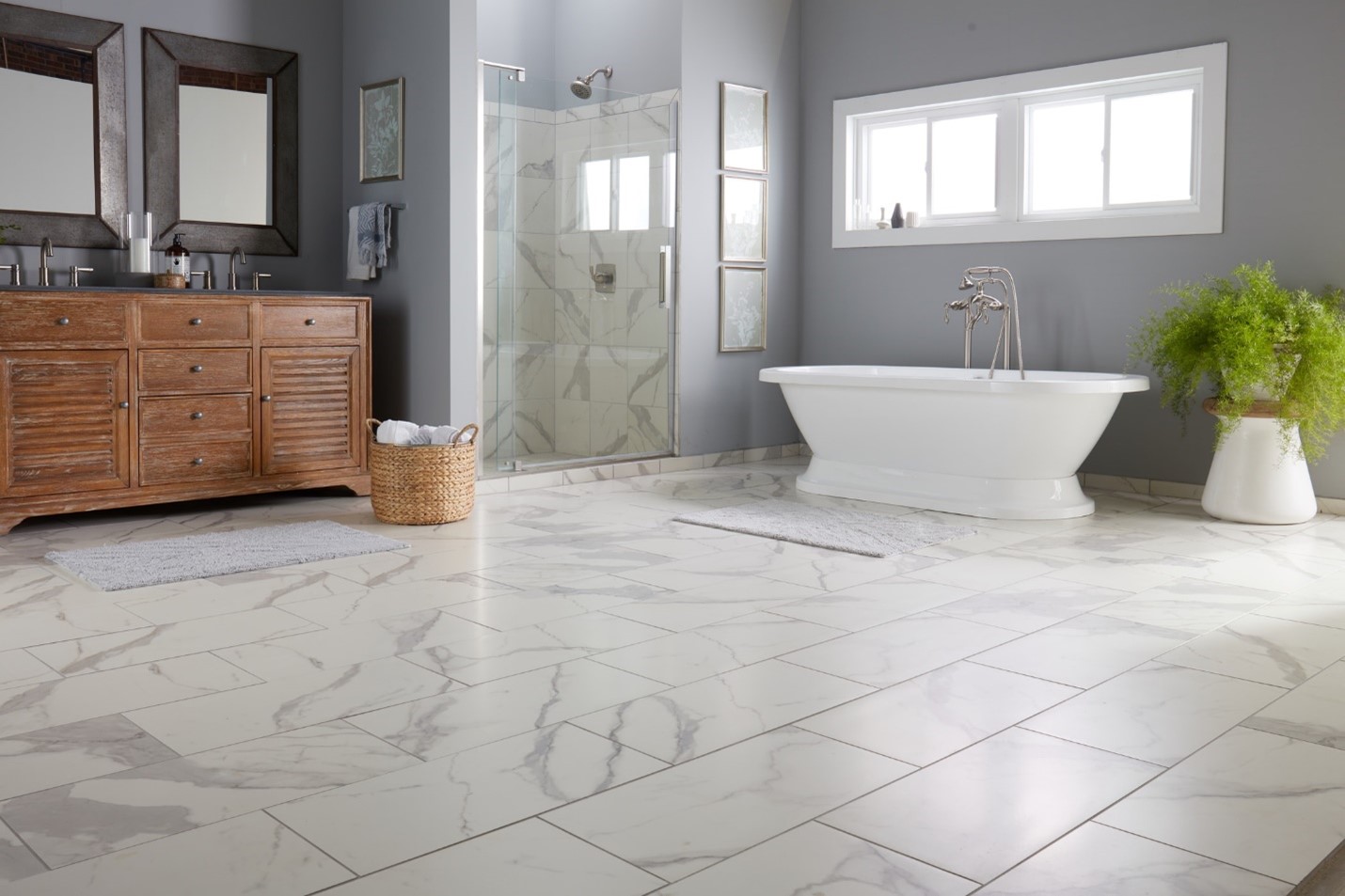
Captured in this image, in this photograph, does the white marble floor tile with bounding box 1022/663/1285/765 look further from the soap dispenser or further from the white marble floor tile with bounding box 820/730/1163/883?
the soap dispenser

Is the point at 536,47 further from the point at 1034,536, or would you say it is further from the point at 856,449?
the point at 1034,536

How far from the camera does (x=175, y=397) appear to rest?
468 centimetres

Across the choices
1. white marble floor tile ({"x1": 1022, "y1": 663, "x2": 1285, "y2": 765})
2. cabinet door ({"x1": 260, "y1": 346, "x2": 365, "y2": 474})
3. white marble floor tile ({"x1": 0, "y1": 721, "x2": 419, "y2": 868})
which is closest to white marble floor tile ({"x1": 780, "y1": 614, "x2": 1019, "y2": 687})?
white marble floor tile ({"x1": 1022, "y1": 663, "x2": 1285, "y2": 765})

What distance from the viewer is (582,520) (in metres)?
4.79

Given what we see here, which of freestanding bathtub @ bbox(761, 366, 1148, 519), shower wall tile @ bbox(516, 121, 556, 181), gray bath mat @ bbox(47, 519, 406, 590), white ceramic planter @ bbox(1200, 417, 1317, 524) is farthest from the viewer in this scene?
shower wall tile @ bbox(516, 121, 556, 181)

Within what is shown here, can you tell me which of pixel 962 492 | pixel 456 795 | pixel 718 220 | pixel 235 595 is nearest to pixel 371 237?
pixel 718 220

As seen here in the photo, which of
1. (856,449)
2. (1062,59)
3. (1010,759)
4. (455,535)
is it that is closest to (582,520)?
(455,535)

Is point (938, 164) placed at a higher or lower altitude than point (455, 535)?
higher

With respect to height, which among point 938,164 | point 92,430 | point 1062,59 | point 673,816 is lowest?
point 673,816

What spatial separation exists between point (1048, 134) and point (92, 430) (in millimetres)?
4380

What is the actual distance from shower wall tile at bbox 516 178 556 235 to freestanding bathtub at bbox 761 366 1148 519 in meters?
1.24

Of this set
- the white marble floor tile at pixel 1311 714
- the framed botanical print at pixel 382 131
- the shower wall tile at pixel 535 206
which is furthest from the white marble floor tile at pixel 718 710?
the framed botanical print at pixel 382 131

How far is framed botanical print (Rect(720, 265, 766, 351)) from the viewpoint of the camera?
6.42m

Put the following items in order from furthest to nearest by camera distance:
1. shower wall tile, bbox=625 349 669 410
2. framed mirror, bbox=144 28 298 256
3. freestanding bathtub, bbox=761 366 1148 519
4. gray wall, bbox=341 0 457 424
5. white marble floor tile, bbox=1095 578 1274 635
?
shower wall tile, bbox=625 349 669 410, gray wall, bbox=341 0 457 424, framed mirror, bbox=144 28 298 256, freestanding bathtub, bbox=761 366 1148 519, white marble floor tile, bbox=1095 578 1274 635
